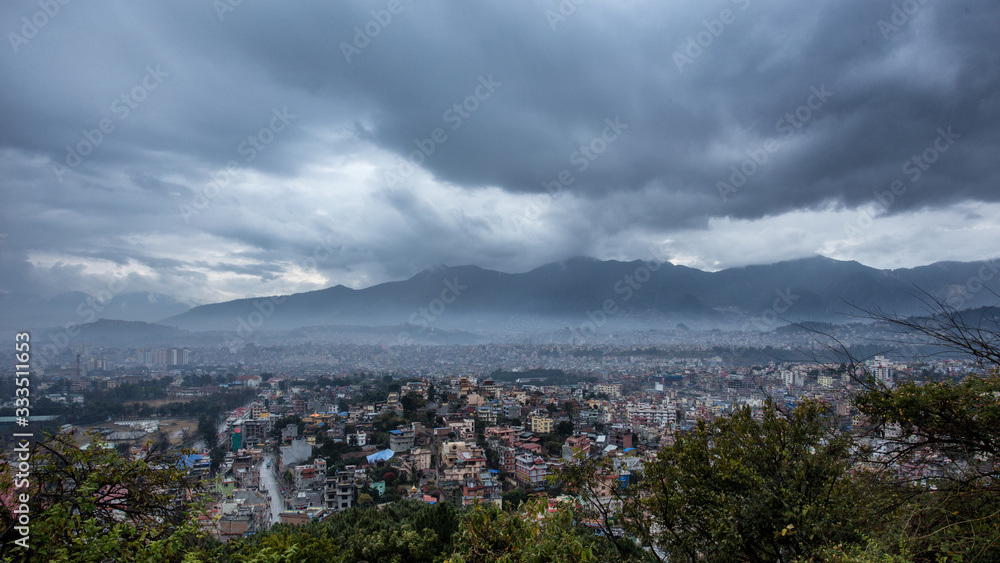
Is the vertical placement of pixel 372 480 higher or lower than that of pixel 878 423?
lower

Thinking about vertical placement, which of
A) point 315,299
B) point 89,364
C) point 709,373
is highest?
point 315,299

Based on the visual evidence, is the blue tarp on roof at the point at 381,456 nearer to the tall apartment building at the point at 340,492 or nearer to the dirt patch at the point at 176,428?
the tall apartment building at the point at 340,492

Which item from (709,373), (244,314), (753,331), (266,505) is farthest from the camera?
(244,314)

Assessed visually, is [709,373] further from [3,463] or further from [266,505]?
[3,463]

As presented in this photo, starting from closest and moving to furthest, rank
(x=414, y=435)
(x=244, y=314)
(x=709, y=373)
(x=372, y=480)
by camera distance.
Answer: (x=372, y=480)
(x=414, y=435)
(x=709, y=373)
(x=244, y=314)

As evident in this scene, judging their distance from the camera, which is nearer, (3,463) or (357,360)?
(3,463)

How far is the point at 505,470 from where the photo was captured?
16.3 m

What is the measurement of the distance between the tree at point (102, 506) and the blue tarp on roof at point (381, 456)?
1476cm

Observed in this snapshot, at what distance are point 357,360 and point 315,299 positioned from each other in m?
56.4

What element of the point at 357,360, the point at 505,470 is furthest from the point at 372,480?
the point at 357,360

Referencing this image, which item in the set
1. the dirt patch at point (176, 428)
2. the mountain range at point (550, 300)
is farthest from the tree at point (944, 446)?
the mountain range at point (550, 300)

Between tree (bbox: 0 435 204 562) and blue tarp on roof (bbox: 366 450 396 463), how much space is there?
14764 mm

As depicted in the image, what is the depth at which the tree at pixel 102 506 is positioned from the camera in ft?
6.51

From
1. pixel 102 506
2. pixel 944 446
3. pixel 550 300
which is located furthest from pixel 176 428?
pixel 550 300
